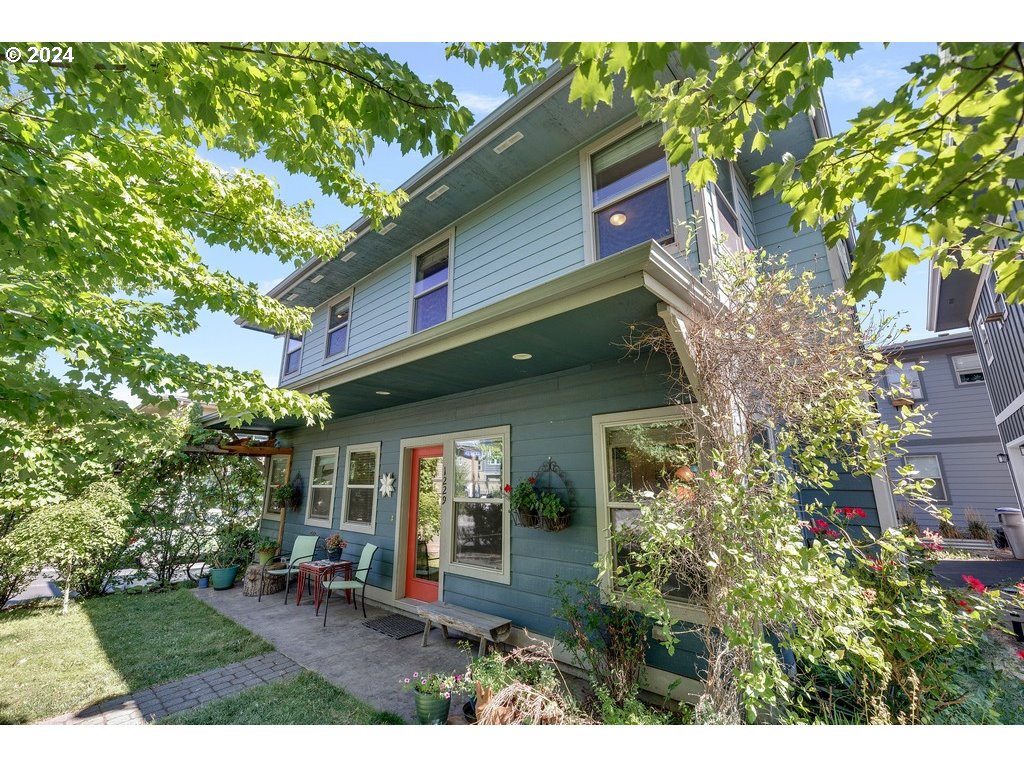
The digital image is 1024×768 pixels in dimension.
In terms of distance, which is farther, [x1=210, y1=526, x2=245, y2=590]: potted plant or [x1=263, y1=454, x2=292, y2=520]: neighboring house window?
[x1=263, y1=454, x2=292, y2=520]: neighboring house window

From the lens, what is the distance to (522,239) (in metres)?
5.08

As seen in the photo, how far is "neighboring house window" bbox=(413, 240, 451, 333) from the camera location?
609cm

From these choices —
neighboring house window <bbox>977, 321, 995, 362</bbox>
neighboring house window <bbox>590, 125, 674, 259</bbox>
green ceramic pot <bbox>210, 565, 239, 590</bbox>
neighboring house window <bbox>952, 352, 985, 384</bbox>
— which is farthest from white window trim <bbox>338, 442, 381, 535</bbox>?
neighboring house window <bbox>952, 352, 985, 384</bbox>

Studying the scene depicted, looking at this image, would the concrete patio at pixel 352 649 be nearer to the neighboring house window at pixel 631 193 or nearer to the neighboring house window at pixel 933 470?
the neighboring house window at pixel 631 193

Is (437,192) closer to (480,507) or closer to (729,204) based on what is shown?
(729,204)

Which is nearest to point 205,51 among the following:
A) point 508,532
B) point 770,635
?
point 508,532

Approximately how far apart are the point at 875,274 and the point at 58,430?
31.8 feet

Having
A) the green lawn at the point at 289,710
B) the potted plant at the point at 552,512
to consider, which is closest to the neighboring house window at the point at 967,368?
the potted plant at the point at 552,512

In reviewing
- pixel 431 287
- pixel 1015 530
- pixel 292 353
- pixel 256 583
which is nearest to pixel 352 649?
pixel 256 583

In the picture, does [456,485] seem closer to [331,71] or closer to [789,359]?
[789,359]

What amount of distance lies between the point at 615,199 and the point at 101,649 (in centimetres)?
728

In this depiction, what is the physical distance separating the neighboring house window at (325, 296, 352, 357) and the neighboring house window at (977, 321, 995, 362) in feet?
42.1

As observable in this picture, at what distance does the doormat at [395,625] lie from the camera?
5.01m

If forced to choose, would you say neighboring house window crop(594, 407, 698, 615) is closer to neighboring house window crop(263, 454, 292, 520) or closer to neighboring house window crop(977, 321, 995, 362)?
neighboring house window crop(263, 454, 292, 520)
